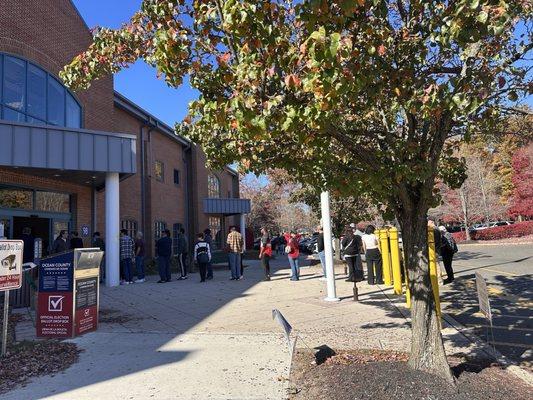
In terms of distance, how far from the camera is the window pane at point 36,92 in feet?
47.7

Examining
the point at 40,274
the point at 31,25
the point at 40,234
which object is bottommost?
the point at 40,274

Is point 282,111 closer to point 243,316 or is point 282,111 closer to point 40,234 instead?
point 243,316

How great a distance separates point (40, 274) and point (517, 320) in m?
7.82

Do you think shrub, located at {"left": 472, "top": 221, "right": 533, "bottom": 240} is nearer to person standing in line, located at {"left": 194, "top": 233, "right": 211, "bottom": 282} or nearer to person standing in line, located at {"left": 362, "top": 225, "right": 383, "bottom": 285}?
person standing in line, located at {"left": 362, "top": 225, "right": 383, "bottom": 285}

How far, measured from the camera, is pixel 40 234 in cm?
1516

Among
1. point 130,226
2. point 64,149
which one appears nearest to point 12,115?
point 64,149

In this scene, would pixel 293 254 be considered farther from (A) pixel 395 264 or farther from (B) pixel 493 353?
(B) pixel 493 353

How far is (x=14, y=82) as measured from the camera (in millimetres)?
13938

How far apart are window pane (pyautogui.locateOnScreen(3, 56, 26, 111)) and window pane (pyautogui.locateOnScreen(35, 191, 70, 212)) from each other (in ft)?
8.75

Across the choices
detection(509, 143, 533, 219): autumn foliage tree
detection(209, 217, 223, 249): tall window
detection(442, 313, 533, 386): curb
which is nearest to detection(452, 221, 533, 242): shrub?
detection(509, 143, 533, 219): autumn foliage tree

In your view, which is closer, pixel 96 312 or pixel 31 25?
pixel 96 312

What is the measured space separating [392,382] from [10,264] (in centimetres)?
492

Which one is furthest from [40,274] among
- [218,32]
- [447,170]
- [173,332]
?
[447,170]

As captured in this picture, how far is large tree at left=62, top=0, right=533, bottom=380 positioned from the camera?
351 centimetres
